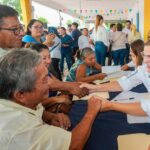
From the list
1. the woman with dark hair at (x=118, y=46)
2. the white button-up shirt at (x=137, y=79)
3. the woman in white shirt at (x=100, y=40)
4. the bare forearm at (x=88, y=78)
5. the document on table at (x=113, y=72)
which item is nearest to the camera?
the white button-up shirt at (x=137, y=79)

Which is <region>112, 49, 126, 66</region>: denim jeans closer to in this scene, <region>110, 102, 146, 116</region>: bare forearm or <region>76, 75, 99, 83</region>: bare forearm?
<region>76, 75, 99, 83</region>: bare forearm

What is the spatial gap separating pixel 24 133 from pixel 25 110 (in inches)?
4.4

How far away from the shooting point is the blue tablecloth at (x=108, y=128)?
1216 millimetres

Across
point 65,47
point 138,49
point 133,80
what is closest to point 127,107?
point 133,80

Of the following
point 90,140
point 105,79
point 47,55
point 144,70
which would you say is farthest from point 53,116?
point 105,79

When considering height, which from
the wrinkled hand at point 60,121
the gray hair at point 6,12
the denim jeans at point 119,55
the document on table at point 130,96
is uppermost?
the gray hair at point 6,12

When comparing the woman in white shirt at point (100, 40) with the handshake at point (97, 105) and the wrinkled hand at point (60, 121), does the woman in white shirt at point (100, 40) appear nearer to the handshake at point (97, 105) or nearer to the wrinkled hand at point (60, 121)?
the handshake at point (97, 105)

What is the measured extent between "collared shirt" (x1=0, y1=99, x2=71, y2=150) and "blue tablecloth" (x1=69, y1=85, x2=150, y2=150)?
1.19 ft

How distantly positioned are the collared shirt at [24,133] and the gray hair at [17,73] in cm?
6

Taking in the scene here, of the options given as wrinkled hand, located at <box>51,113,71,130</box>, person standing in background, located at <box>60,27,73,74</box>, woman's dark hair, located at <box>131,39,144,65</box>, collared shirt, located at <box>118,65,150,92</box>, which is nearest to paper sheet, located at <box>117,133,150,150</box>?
wrinkled hand, located at <box>51,113,71,130</box>

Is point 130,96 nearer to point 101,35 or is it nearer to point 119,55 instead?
point 101,35

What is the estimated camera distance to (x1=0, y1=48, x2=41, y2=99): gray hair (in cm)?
88

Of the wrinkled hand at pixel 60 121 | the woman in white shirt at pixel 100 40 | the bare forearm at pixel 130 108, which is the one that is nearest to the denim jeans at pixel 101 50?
the woman in white shirt at pixel 100 40

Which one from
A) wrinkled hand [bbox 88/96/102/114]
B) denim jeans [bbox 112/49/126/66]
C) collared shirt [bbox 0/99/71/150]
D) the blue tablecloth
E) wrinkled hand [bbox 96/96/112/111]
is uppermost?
collared shirt [bbox 0/99/71/150]
